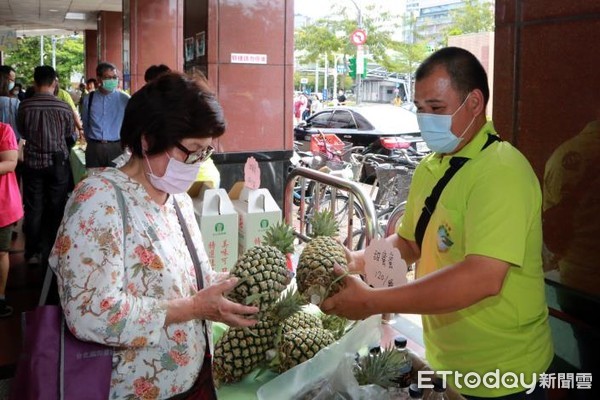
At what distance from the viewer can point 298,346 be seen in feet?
5.78

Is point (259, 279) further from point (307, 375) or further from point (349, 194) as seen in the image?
point (349, 194)

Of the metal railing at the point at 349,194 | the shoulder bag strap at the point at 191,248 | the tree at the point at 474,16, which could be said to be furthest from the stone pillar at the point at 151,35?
the tree at the point at 474,16

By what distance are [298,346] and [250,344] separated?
0.52 ft

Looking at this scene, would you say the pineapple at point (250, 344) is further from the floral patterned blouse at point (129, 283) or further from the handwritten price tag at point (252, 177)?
the handwritten price tag at point (252, 177)

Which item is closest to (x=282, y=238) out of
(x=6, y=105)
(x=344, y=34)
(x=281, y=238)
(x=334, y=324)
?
(x=281, y=238)

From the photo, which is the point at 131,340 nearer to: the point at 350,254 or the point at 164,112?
the point at 164,112

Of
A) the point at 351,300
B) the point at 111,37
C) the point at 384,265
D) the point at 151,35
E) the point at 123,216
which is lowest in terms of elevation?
the point at 351,300

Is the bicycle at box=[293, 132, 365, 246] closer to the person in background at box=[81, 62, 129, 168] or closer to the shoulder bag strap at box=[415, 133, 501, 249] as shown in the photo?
the person in background at box=[81, 62, 129, 168]

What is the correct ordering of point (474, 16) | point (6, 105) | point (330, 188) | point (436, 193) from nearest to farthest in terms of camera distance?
point (436, 193), point (330, 188), point (6, 105), point (474, 16)

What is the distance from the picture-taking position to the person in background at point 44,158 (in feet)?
17.1

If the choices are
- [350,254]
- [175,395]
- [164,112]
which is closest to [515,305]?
[350,254]

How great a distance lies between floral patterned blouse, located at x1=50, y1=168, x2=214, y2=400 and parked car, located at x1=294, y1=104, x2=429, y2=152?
26.8ft

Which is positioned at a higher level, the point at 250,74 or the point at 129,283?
the point at 250,74
